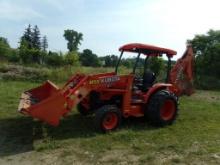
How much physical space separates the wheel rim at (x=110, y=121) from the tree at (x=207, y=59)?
14073 mm

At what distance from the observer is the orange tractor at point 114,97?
874 cm

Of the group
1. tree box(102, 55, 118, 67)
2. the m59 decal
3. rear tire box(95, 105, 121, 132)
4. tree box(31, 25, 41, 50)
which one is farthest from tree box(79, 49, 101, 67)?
rear tire box(95, 105, 121, 132)

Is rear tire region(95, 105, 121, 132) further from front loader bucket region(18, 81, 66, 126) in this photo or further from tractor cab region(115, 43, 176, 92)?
tractor cab region(115, 43, 176, 92)

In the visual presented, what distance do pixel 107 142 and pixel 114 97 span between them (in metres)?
1.81

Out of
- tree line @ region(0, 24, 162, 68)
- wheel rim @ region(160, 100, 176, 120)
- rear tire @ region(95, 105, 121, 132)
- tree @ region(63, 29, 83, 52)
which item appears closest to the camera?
rear tire @ region(95, 105, 121, 132)

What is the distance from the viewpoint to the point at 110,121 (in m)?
9.34

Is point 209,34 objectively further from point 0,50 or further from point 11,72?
point 0,50

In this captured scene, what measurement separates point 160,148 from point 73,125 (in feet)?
9.36

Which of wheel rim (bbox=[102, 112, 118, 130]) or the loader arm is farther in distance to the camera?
the loader arm

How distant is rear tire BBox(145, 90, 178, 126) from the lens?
1006 centimetres

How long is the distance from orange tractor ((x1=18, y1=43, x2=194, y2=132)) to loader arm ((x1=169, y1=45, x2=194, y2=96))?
0.19m

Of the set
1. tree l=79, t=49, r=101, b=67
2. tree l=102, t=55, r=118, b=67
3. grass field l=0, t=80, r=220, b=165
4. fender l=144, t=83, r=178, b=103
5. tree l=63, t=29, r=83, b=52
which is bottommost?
grass field l=0, t=80, r=220, b=165

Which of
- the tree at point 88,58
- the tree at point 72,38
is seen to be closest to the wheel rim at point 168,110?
the tree at point 88,58

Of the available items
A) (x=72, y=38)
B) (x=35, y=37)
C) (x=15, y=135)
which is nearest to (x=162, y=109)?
(x=15, y=135)
